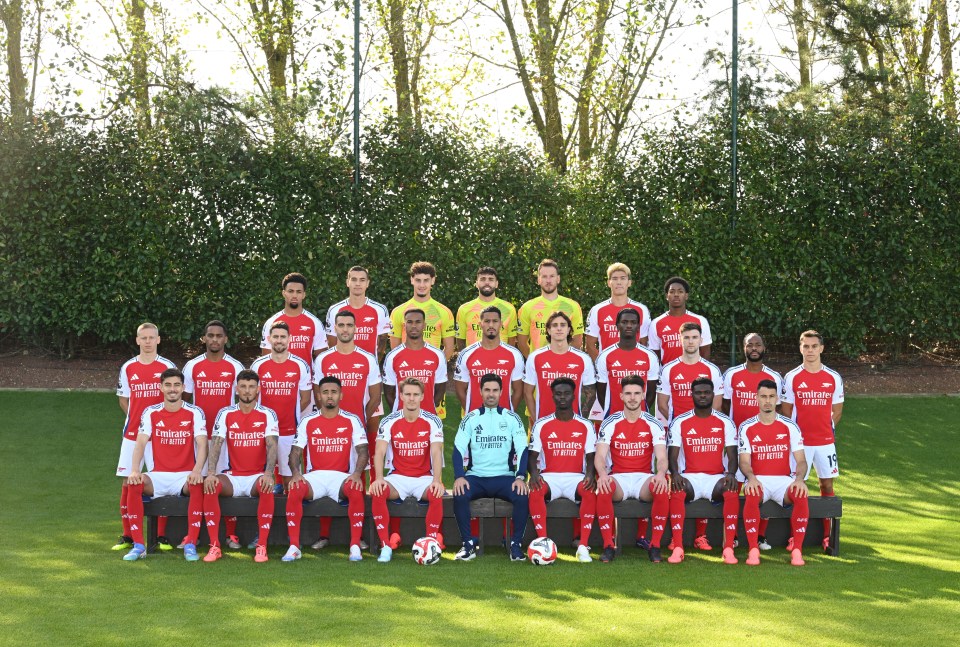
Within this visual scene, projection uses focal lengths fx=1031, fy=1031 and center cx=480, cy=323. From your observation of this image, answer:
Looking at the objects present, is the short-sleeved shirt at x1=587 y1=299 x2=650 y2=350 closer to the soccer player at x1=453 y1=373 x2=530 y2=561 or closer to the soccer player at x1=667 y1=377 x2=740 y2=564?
the soccer player at x1=667 y1=377 x2=740 y2=564

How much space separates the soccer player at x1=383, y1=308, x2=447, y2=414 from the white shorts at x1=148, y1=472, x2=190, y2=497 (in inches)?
71.2

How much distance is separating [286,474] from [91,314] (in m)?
6.71

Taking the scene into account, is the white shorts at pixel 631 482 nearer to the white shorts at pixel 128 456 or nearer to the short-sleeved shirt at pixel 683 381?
the short-sleeved shirt at pixel 683 381

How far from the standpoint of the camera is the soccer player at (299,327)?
8797mm

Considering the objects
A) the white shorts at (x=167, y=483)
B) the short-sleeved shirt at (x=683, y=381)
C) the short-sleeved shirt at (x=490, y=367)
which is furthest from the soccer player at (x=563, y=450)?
the white shorts at (x=167, y=483)

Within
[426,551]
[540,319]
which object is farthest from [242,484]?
[540,319]

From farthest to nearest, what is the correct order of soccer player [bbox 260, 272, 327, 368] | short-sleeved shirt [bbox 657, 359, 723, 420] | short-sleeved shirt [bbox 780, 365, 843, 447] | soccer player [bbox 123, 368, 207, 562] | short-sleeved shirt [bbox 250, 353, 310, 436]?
1. soccer player [bbox 260, 272, 327, 368]
2. short-sleeved shirt [bbox 657, 359, 723, 420]
3. short-sleeved shirt [bbox 250, 353, 310, 436]
4. short-sleeved shirt [bbox 780, 365, 843, 447]
5. soccer player [bbox 123, 368, 207, 562]

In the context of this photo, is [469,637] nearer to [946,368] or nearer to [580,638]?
[580,638]

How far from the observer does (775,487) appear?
755 centimetres

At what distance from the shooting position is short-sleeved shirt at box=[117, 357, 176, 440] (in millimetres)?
8078

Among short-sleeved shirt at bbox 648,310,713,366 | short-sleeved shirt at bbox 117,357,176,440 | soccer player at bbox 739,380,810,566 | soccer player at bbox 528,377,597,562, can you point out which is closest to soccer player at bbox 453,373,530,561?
soccer player at bbox 528,377,597,562

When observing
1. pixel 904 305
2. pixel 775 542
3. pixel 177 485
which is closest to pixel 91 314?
pixel 177 485

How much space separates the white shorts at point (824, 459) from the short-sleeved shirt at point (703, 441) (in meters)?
0.77

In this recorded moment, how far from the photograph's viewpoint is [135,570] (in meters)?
6.85
